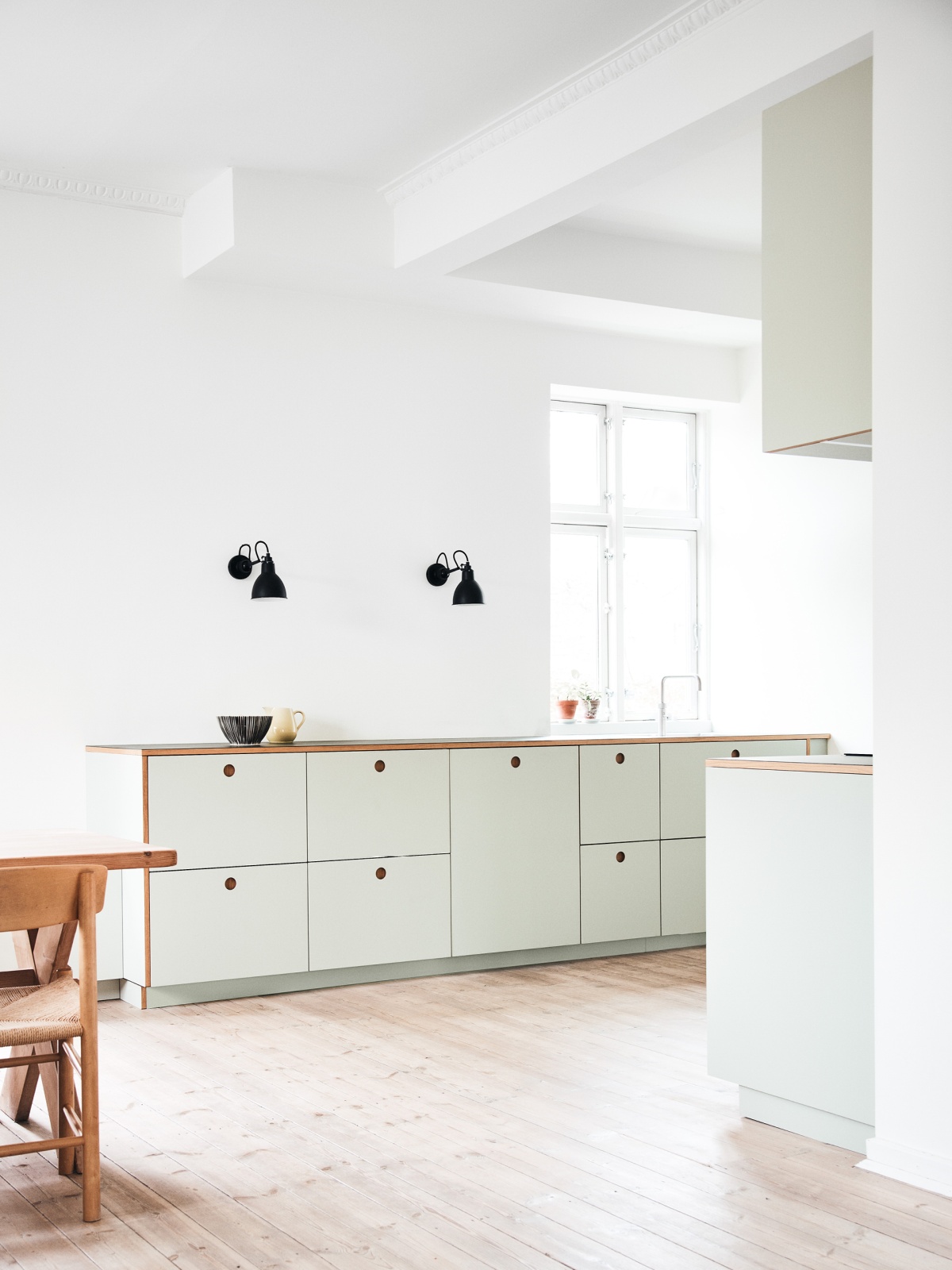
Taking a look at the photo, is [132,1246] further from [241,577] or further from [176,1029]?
[241,577]

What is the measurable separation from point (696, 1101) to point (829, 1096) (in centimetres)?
46

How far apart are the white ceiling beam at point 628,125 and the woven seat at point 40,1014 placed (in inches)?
107

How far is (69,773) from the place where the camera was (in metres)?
4.73

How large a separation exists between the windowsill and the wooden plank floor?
183 cm

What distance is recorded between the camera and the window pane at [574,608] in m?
6.14

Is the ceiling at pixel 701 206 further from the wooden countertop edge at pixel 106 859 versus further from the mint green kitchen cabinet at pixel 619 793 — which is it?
the wooden countertop edge at pixel 106 859

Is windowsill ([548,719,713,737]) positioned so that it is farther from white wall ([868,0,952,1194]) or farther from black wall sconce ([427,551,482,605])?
white wall ([868,0,952,1194])

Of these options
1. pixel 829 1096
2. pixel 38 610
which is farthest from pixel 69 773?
pixel 829 1096

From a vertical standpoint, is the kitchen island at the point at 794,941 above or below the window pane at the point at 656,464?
below

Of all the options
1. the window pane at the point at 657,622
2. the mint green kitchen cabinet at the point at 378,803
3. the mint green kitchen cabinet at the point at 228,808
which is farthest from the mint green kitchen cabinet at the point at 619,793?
the mint green kitchen cabinet at the point at 228,808

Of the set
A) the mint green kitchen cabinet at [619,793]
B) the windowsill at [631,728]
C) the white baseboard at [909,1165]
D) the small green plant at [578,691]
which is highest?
the small green plant at [578,691]

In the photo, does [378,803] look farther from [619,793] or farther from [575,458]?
[575,458]

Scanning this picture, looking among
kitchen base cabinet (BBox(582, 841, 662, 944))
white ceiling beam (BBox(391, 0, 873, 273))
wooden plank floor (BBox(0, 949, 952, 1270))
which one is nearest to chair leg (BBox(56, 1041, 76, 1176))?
wooden plank floor (BBox(0, 949, 952, 1270))

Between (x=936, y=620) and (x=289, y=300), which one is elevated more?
(x=289, y=300)
